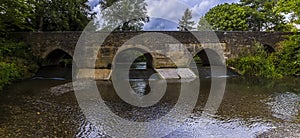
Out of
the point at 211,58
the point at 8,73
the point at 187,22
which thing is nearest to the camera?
the point at 8,73

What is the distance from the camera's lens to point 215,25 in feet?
98.4

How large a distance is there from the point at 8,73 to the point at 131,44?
21.3ft

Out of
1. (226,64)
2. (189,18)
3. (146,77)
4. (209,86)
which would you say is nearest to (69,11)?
(146,77)

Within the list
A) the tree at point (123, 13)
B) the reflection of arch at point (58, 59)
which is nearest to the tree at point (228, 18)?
the tree at point (123, 13)

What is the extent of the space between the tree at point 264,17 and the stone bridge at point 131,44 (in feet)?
44.5

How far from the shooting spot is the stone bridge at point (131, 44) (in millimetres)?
15766

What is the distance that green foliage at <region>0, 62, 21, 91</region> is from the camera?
11042mm

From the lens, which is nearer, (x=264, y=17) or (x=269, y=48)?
(x=269, y=48)

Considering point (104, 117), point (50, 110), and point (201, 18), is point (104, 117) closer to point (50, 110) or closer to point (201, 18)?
point (50, 110)

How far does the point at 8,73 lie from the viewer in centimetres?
1181

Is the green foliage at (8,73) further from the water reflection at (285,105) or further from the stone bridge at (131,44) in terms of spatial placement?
the water reflection at (285,105)

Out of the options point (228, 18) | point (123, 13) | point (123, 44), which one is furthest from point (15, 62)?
point (228, 18)

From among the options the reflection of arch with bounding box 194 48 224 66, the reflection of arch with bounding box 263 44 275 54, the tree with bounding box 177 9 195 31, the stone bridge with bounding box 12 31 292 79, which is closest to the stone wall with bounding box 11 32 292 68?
the stone bridge with bounding box 12 31 292 79

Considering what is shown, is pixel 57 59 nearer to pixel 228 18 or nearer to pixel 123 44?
pixel 123 44
